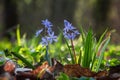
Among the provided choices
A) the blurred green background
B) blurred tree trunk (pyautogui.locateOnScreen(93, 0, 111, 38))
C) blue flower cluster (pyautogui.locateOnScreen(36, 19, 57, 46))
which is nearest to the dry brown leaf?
blue flower cluster (pyautogui.locateOnScreen(36, 19, 57, 46))

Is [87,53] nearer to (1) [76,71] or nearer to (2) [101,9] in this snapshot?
(1) [76,71]

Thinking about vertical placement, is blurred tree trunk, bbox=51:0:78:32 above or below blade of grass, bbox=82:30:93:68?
above

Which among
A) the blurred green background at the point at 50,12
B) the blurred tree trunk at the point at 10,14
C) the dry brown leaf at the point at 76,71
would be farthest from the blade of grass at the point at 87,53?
the blurred tree trunk at the point at 10,14

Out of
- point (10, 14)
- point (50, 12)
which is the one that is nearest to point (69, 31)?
point (10, 14)

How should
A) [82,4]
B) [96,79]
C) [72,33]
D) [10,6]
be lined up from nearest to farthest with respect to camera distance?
[96,79] < [72,33] < [10,6] < [82,4]

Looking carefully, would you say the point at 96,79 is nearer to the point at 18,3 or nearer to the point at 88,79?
the point at 88,79

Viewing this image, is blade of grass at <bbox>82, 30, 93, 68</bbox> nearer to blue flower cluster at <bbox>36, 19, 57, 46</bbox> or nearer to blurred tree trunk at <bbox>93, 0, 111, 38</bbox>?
blue flower cluster at <bbox>36, 19, 57, 46</bbox>

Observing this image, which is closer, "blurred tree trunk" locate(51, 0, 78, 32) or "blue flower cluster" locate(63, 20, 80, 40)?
"blue flower cluster" locate(63, 20, 80, 40)

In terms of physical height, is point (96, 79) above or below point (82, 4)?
below

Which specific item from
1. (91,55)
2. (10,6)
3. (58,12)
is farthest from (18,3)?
(91,55)
